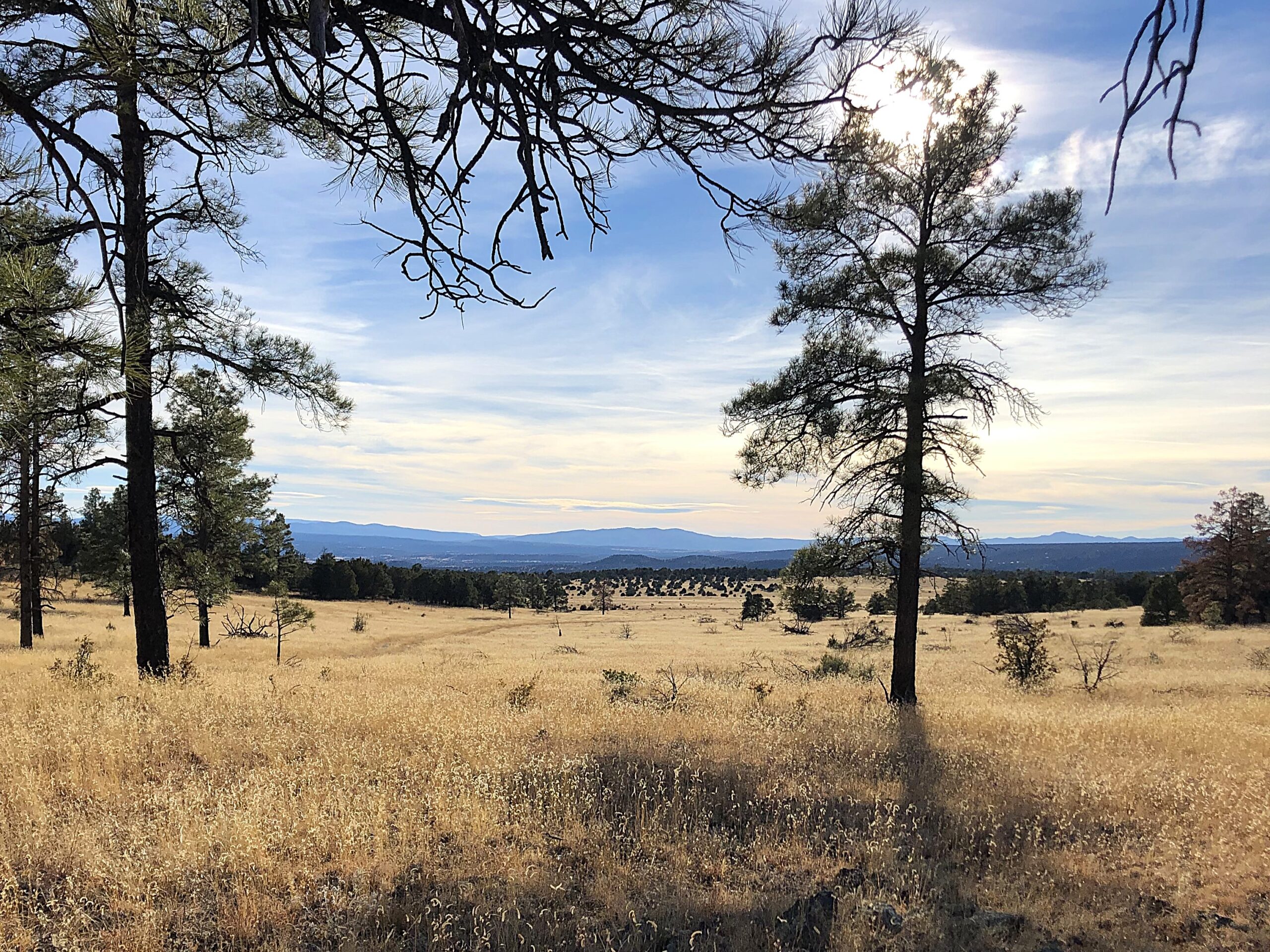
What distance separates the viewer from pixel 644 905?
3988 millimetres

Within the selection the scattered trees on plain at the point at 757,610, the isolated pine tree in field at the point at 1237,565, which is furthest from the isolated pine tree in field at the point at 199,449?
the scattered trees on plain at the point at 757,610

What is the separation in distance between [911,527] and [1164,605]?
146 feet

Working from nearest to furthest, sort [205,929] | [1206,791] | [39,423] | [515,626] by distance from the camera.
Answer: [205,929] < [1206,791] < [39,423] < [515,626]

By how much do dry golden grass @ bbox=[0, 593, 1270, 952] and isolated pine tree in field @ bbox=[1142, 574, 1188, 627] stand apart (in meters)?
37.5

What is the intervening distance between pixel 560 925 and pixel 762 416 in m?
9.22

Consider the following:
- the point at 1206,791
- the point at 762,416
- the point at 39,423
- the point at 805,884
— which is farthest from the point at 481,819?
the point at 762,416

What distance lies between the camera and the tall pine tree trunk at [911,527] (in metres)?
10.9

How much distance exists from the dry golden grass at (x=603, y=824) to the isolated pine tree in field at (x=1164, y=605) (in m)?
37.5

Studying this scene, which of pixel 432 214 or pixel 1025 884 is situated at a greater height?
pixel 432 214

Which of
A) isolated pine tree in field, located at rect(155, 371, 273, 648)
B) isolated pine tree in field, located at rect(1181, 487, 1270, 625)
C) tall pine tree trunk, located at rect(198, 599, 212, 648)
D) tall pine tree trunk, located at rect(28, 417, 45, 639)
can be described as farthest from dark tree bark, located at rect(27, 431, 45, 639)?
isolated pine tree in field, located at rect(1181, 487, 1270, 625)

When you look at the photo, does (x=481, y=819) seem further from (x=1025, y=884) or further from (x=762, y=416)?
(x=762, y=416)

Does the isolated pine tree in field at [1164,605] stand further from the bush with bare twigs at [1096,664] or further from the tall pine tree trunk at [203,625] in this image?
the tall pine tree trunk at [203,625]

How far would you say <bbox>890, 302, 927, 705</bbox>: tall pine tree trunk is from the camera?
1087 cm

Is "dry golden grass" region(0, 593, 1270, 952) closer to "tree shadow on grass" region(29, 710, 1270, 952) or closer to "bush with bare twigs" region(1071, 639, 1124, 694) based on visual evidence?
"tree shadow on grass" region(29, 710, 1270, 952)
